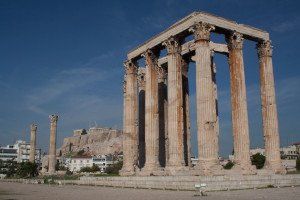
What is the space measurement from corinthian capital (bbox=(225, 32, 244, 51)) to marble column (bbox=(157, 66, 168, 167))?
12.9m

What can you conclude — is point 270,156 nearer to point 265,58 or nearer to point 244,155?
point 244,155

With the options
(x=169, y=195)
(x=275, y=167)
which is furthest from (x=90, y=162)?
(x=169, y=195)

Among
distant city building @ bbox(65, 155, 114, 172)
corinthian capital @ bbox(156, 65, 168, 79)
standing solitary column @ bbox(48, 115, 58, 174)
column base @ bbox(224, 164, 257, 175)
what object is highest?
corinthian capital @ bbox(156, 65, 168, 79)

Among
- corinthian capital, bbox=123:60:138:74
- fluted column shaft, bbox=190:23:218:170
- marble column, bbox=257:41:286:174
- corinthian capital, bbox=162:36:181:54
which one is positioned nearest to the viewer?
fluted column shaft, bbox=190:23:218:170

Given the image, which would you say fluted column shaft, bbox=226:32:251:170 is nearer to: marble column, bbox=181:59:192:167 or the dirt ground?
the dirt ground

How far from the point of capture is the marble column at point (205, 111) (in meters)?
27.5

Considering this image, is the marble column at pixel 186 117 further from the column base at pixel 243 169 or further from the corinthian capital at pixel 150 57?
the column base at pixel 243 169

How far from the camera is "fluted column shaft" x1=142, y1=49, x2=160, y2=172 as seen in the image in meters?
36.2

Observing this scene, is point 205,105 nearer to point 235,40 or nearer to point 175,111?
point 175,111

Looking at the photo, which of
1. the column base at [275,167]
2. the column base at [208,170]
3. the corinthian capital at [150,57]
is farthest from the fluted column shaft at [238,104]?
the corinthian capital at [150,57]

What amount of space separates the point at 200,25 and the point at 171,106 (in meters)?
8.41

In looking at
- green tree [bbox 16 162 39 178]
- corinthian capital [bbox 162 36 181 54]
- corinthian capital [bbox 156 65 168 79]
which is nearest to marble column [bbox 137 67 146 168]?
corinthian capital [bbox 156 65 168 79]

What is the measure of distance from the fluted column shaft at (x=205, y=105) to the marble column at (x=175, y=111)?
4128 mm

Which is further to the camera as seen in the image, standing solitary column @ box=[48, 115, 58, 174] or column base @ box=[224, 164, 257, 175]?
standing solitary column @ box=[48, 115, 58, 174]
